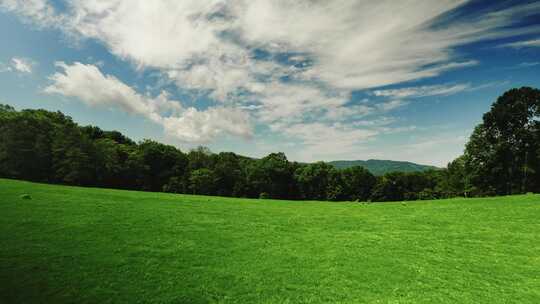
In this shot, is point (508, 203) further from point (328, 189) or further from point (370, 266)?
point (328, 189)

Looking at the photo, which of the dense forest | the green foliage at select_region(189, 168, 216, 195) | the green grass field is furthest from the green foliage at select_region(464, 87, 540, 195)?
the green foliage at select_region(189, 168, 216, 195)

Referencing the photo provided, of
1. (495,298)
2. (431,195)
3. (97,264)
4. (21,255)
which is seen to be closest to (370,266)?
(495,298)

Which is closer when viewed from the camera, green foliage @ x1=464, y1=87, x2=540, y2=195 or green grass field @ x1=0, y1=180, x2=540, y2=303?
green grass field @ x1=0, y1=180, x2=540, y2=303

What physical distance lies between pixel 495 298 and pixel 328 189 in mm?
86401

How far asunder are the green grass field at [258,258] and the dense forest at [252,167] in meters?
34.9

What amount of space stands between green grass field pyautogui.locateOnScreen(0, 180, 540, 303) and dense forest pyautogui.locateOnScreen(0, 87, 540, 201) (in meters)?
34.9

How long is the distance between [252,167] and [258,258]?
8161 centimetres

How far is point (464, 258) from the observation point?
11.1m

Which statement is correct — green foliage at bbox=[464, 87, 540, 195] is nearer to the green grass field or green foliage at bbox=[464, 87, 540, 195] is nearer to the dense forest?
the dense forest

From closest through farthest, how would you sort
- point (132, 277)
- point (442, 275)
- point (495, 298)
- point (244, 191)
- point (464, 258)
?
1. point (495, 298)
2. point (132, 277)
3. point (442, 275)
4. point (464, 258)
5. point (244, 191)

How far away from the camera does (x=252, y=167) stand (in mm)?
92562

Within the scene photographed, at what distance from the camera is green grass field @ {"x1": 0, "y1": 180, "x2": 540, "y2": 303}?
26.5 feet

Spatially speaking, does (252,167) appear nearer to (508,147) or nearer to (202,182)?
(202,182)

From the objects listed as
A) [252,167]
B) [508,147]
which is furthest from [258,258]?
[252,167]
